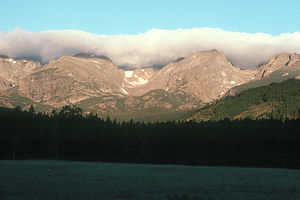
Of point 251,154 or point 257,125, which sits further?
point 257,125

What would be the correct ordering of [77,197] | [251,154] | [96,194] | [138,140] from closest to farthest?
1. [77,197]
2. [96,194]
3. [251,154]
4. [138,140]

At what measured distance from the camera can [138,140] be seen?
19050 centimetres

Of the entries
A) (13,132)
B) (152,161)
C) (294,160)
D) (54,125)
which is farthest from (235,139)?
(13,132)

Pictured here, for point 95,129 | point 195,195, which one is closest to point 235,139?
point 95,129

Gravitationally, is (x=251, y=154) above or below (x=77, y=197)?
below

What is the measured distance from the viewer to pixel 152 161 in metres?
180

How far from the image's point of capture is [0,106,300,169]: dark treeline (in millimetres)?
174875

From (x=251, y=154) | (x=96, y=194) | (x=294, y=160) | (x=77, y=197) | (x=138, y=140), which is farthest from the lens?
(x=138, y=140)

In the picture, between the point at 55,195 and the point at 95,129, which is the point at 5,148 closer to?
the point at 95,129

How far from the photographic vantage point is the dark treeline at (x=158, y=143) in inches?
6885

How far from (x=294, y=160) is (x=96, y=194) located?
145 metres

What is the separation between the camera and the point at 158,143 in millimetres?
190250

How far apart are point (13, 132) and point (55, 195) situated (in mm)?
152682

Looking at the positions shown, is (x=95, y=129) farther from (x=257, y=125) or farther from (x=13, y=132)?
(x=257, y=125)
